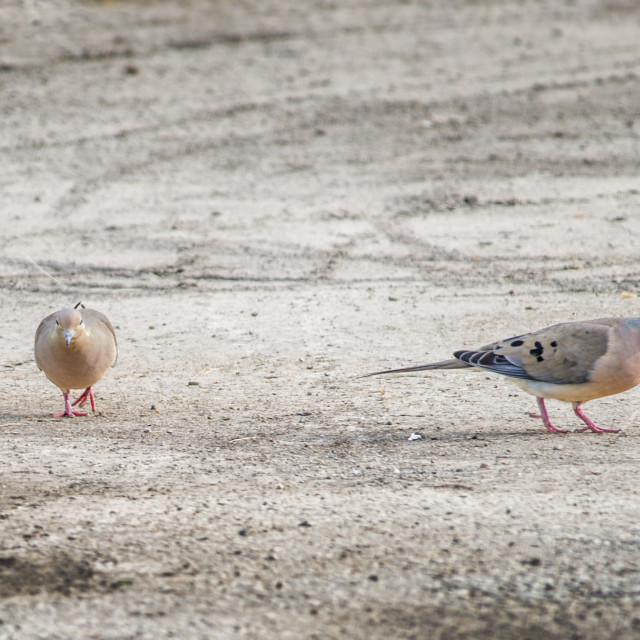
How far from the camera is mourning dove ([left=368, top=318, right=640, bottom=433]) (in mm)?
4742

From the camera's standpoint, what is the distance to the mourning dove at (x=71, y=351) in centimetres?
507

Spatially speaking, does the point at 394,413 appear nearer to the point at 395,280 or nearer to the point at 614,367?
the point at 614,367

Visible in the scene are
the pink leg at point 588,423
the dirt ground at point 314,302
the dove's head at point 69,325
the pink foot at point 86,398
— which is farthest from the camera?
the pink foot at point 86,398

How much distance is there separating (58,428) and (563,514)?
2621mm

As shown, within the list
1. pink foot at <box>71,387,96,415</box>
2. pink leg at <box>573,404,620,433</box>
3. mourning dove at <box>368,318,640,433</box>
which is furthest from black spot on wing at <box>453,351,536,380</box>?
pink foot at <box>71,387,96,415</box>

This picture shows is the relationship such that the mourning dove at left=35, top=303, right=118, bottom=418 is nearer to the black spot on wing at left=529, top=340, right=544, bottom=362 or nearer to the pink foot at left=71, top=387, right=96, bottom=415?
the pink foot at left=71, top=387, right=96, bottom=415

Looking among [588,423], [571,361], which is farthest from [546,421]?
[571,361]

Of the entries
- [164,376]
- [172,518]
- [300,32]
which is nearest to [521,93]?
[300,32]

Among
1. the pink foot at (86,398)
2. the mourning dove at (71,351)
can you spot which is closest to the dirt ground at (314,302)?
the pink foot at (86,398)

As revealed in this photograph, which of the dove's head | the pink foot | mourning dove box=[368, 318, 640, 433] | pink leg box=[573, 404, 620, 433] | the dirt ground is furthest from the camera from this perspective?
the pink foot

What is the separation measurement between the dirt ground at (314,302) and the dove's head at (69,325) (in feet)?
1.58

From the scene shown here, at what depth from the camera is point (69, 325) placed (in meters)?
5.06

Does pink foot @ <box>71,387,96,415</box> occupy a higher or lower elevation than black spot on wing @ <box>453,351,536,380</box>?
lower

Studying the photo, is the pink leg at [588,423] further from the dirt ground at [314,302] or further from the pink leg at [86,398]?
the pink leg at [86,398]
